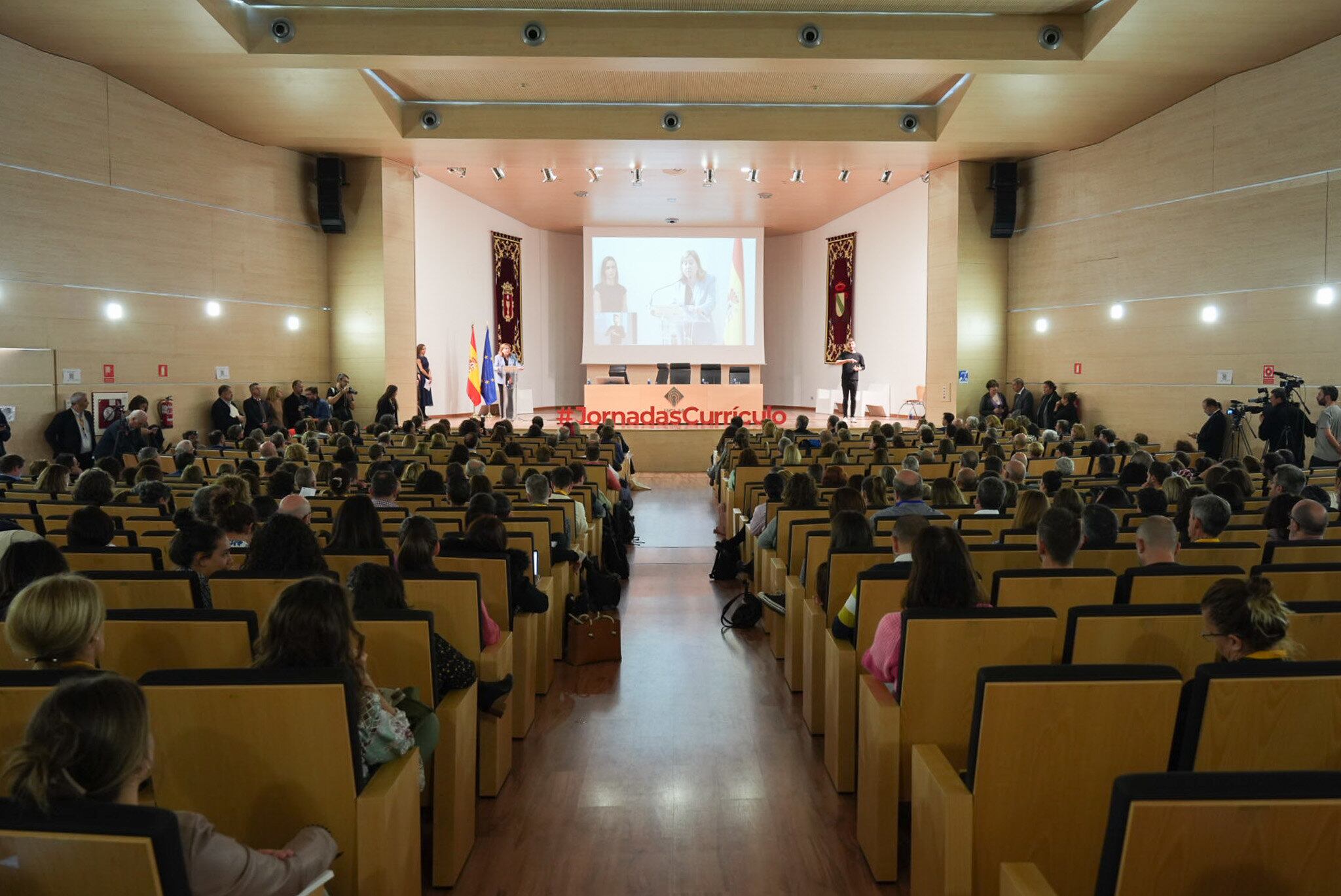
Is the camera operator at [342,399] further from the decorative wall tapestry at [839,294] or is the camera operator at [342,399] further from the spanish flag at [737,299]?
the decorative wall tapestry at [839,294]

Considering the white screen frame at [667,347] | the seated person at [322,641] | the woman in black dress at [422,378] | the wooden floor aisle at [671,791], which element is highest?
the white screen frame at [667,347]

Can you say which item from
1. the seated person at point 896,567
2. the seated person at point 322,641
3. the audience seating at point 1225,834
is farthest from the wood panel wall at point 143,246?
the audience seating at point 1225,834

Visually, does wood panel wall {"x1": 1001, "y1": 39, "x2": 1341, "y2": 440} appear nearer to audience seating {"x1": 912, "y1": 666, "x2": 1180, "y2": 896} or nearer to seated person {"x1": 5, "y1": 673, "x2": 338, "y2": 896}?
audience seating {"x1": 912, "y1": 666, "x2": 1180, "y2": 896}

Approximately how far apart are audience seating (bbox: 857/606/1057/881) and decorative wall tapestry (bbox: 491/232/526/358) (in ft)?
62.4

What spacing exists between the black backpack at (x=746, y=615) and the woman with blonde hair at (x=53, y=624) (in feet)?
14.0

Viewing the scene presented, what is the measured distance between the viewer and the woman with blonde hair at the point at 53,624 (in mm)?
2396

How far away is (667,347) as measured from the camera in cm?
2228

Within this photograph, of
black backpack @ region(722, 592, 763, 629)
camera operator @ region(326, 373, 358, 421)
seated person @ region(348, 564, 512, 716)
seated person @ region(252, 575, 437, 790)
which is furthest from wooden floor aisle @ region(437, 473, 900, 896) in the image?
camera operator @ region(326, 373, 358, 421)

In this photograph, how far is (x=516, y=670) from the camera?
4.34 m

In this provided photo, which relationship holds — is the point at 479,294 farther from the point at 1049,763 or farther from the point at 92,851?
the point at 92,851

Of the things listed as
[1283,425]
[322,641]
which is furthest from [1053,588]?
[1283,425]

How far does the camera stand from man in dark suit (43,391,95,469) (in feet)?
35.1

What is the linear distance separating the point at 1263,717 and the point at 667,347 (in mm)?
20333

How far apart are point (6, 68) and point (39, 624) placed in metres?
10.4
